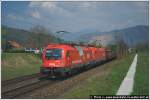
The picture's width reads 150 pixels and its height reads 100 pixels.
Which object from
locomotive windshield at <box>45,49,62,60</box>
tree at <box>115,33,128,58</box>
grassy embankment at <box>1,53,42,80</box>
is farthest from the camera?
tree at <box>115,33,128,58</box>

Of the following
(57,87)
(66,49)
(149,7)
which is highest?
(149,7)

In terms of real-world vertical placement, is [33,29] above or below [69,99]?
above

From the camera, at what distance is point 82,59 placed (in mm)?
28594

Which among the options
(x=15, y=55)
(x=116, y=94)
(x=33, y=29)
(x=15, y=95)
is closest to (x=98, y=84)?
(x=116, y=94)

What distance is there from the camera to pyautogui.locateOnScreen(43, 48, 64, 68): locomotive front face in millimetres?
22641

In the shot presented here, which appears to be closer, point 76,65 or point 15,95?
point 15,95

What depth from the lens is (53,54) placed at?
22828 mm

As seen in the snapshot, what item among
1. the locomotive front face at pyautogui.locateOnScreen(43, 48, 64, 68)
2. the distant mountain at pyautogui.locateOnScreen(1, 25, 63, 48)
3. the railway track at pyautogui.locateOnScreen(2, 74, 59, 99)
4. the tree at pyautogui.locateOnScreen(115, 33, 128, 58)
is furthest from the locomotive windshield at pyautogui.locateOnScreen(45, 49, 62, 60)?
the tree at pyautogui.locateOnScreen(115, 33, 128, 58)

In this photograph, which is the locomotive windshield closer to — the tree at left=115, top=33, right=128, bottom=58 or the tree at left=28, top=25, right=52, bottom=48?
the tree at left=28, top=25, right=52, bottom=48

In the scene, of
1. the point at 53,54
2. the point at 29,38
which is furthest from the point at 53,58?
the point at 29,38

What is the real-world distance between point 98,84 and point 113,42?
47669mm

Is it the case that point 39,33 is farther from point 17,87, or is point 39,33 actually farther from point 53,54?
point 17,87

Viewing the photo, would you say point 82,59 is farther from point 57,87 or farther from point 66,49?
point 57,87

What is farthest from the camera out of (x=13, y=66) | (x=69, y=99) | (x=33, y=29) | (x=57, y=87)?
(x=33, y=29)
